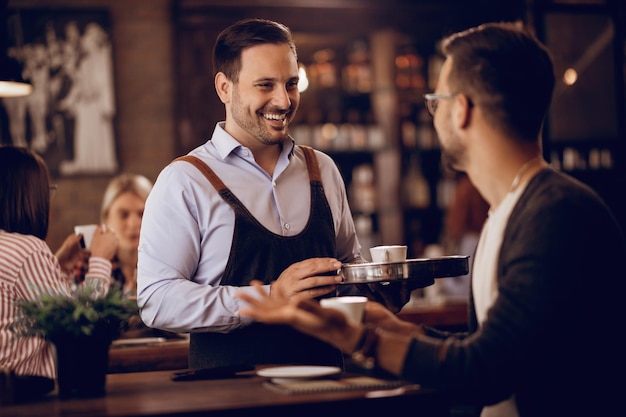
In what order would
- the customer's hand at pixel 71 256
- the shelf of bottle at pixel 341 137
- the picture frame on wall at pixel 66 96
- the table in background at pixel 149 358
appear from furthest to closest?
the shelf of bottle at pixel 341 137 < the picture frame on wall at pixel 66 96 < the customer's hand at pixel 71 256 < the table in background at pixel 149 358

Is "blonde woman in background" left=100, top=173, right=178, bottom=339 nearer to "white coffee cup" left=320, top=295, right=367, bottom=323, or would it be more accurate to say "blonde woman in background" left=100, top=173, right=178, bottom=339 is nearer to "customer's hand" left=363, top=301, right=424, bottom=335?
"customer's hand" left=363, top=301, right=424, bottom=335

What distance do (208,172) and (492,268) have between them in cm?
107

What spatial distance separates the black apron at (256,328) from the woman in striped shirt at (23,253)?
1.48ft

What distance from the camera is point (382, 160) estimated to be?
658 cm

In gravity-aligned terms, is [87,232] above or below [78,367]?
above

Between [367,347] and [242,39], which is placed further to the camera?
[242,39]

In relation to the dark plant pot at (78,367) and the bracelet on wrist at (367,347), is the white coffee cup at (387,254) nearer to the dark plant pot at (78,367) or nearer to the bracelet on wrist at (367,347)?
the bracelet on wrist at (367,347)

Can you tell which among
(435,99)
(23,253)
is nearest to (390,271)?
(435,99)

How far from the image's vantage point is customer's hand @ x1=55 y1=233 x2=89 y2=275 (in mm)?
3797

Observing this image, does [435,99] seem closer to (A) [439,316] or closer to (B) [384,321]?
(B) [384,321]

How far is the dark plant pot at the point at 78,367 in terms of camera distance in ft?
6.86

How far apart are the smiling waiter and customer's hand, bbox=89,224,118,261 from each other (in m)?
0.85

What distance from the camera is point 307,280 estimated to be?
238 cm

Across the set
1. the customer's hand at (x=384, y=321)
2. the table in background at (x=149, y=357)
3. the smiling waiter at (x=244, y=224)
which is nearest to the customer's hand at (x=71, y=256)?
the table in background at (x=149, y=357)
